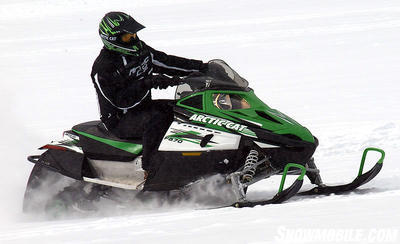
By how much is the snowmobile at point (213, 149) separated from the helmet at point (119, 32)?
623mm

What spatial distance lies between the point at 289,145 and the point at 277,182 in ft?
5.41

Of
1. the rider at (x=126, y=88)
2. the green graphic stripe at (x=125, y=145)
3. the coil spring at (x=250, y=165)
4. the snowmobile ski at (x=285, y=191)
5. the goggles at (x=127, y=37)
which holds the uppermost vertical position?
the goggles at (x=127, y=37)

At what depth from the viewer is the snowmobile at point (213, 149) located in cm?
591

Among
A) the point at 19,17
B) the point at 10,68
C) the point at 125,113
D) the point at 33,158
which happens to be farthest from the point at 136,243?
the point at 19,17

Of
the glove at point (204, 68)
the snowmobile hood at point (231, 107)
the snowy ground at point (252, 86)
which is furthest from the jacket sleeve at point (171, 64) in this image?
the snowy ground at point (252, 86)

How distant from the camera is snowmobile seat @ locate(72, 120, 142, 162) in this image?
640 centimetres

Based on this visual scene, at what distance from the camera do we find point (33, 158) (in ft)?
23.2

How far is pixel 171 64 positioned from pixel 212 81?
84 centimetres

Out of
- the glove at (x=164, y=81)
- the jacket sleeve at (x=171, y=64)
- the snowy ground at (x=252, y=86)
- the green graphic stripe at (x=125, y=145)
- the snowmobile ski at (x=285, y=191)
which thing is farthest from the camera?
the jacket sleeve at (x=171, y=64)

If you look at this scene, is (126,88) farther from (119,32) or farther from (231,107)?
(231,107)

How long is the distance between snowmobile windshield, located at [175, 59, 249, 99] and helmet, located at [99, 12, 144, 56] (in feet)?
1.99

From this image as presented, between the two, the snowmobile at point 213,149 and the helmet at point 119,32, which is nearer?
the snowmobile at point 213,149

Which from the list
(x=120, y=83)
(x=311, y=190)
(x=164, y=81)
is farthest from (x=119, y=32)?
(x=311, y=190)

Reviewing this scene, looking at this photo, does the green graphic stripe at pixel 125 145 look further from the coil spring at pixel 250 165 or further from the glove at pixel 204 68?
the coil spring at pixel 250 165
